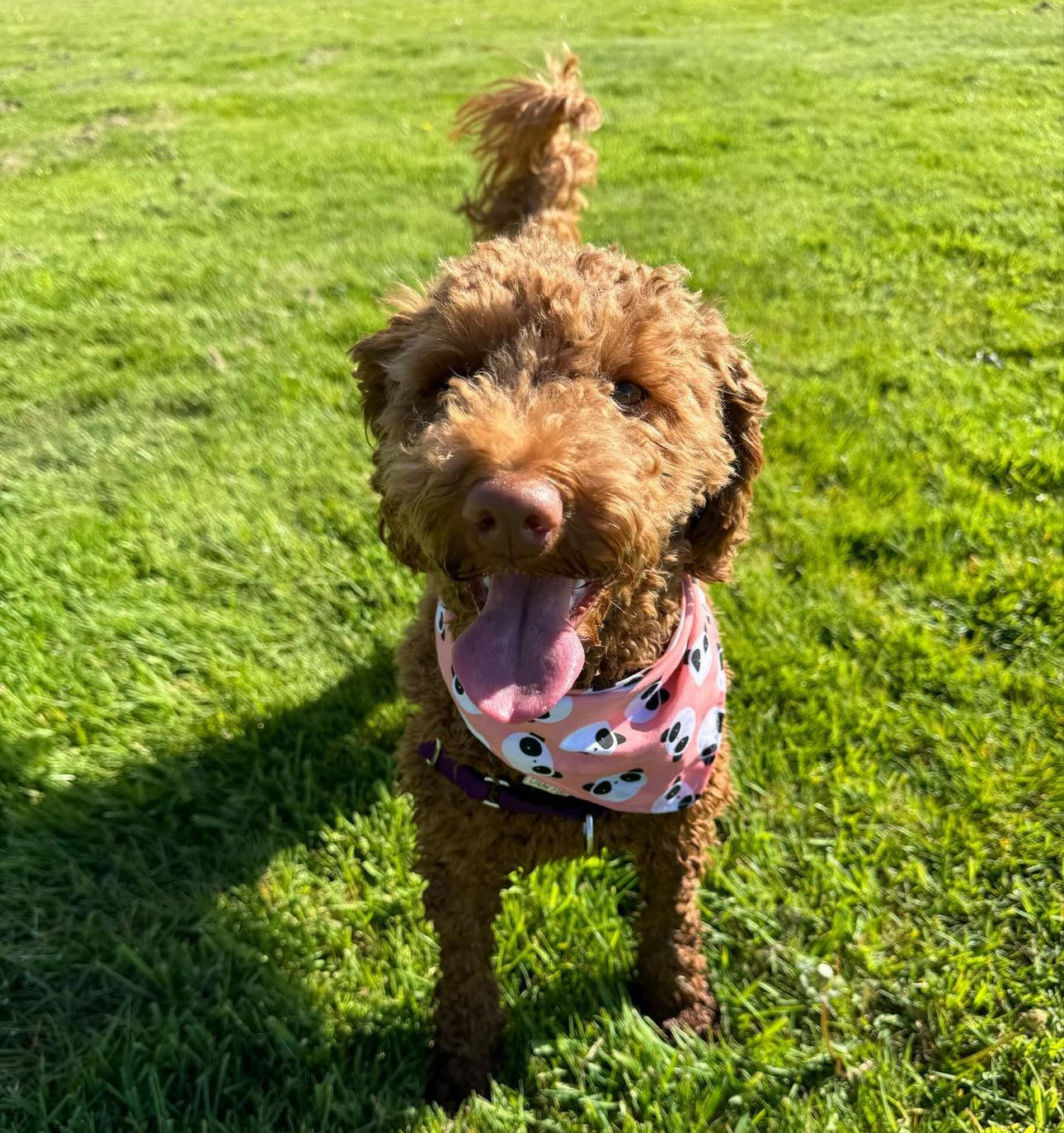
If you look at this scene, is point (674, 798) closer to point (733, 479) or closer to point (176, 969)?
point (733, 479)

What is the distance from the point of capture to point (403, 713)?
3084mm

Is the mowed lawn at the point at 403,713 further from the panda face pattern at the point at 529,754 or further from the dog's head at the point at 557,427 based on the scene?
the dog's head at the point at 557,427

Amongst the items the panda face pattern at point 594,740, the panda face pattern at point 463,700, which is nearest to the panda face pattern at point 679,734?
the panda face pattern at point 594,740

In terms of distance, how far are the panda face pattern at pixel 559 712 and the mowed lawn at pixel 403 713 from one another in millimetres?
887

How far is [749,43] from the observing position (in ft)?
48.8

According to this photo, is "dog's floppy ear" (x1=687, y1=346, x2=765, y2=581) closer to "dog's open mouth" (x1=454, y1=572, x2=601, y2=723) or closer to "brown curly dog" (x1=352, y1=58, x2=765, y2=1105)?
"brown curly dog" (x1=352, y1=58, x2=765, y2=1105)

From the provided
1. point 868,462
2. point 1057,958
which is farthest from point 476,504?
point 868,462

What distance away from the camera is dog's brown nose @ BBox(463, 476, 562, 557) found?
4.72 feet

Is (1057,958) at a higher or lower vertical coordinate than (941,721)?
lower

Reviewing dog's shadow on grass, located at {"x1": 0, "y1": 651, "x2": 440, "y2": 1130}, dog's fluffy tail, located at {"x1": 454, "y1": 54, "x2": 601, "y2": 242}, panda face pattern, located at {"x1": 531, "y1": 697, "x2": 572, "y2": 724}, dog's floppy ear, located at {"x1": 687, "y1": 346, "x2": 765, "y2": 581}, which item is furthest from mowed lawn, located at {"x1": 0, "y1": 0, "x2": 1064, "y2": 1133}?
dog's fluffy tail, located at {"x1": 454, "y1": 54, "x2": 601, "y2": 242}

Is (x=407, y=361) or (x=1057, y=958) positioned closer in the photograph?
(x=407, y=361)

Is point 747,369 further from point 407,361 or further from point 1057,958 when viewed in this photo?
point 1057,958

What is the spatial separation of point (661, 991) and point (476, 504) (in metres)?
1.71

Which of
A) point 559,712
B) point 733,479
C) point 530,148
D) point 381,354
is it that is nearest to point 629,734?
point 559,712
